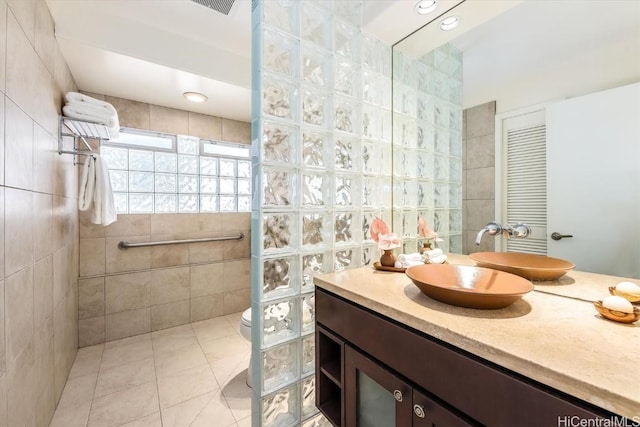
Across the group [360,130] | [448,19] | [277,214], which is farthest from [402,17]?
[277,214]

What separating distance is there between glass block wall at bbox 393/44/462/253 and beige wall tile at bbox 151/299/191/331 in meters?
2.32

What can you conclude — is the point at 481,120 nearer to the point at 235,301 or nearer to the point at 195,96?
the point at 195,96

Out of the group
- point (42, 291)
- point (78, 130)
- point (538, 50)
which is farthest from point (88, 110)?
point (538, 50)

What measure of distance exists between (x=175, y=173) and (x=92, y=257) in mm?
1010

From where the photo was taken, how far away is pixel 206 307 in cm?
273

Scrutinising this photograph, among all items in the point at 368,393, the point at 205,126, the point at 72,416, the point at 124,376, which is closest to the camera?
the point at 368,393

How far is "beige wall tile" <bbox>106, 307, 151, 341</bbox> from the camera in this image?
2.28 meters

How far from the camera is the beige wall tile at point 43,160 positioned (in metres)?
1.24

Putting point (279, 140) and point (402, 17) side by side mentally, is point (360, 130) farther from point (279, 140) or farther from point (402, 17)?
point (402, 17)

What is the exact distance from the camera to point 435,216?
144 centimetres

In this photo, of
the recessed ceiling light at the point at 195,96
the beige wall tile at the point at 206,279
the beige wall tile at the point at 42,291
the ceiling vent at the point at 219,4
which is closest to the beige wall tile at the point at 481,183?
the ceiling vent at the point at 219,4

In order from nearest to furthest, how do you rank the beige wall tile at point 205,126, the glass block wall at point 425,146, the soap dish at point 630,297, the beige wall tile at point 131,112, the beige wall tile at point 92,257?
the soap dish at point 630,297 → the glass block wall at point 425,146 → the beige wall tile at point 92,257 → the beige wall tile at point 131,112 → the beige wall tile at point 205,126

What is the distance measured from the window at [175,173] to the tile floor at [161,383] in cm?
122

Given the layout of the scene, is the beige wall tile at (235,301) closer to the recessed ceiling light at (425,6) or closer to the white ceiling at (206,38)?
the white ceiling at (206,38)
